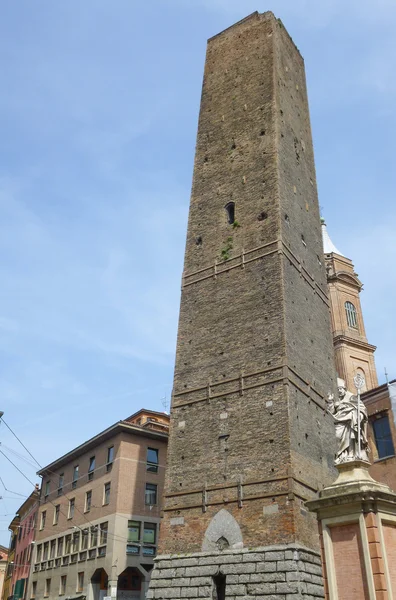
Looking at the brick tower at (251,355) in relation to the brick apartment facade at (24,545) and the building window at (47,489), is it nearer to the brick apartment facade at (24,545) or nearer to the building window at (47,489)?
the building window at (47,489)

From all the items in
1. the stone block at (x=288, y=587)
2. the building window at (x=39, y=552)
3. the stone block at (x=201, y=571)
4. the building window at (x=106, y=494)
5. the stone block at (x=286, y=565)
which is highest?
the building window at (x=106, y=494)

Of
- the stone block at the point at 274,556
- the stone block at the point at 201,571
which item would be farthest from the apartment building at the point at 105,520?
the stone block at the point at 274,556

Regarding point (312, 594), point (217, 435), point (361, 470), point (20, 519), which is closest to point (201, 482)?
point (217, 435)

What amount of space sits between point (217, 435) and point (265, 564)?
4.44 meters

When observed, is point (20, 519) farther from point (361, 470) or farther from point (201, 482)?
point (361, 470)

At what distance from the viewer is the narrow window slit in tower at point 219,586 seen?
17.2 metres

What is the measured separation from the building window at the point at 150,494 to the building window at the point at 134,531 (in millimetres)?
1152

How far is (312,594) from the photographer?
1614cm

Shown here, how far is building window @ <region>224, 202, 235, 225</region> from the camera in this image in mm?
24348

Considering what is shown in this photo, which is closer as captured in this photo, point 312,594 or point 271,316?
point 312,594

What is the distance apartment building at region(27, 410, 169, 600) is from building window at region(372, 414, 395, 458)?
10.4 m

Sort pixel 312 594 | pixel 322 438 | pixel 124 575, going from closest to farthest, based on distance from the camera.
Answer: pixel 312 594, pixel 322 438, pixel 124 575

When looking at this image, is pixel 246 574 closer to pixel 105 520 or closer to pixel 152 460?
pixel 105 520

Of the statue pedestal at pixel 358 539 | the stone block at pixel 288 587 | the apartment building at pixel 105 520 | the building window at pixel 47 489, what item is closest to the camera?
the statue pedestal at pixel 358 539
